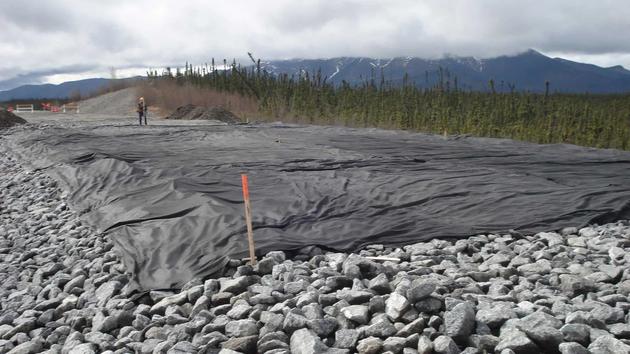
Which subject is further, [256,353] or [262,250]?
[262,250]

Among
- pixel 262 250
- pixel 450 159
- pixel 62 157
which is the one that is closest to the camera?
pixel 262 250

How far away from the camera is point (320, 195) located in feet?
18.4

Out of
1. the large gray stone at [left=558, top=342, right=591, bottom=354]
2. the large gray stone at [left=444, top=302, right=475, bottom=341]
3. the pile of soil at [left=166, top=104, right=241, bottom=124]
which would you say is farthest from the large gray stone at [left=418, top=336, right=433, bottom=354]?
the pile of soil at [left=166, top=104, right=241, bottom=124]

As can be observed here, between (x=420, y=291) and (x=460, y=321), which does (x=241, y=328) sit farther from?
(x=460, y=321)

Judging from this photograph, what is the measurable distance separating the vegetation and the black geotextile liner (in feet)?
15.7

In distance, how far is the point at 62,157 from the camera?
375 inches

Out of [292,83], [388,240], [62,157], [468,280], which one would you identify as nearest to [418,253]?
[388,240]

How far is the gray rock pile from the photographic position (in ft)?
8.09

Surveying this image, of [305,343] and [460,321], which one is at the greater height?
[460,321]

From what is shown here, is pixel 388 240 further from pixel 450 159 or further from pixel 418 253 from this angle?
pixel 450 159

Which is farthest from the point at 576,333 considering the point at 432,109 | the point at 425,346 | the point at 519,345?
the point at 432,109

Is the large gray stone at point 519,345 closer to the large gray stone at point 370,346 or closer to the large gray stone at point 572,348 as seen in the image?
the large gray stone at point 572,348

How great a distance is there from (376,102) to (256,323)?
17979 millimetres

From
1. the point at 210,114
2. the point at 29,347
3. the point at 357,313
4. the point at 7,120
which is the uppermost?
the point at 210,114
